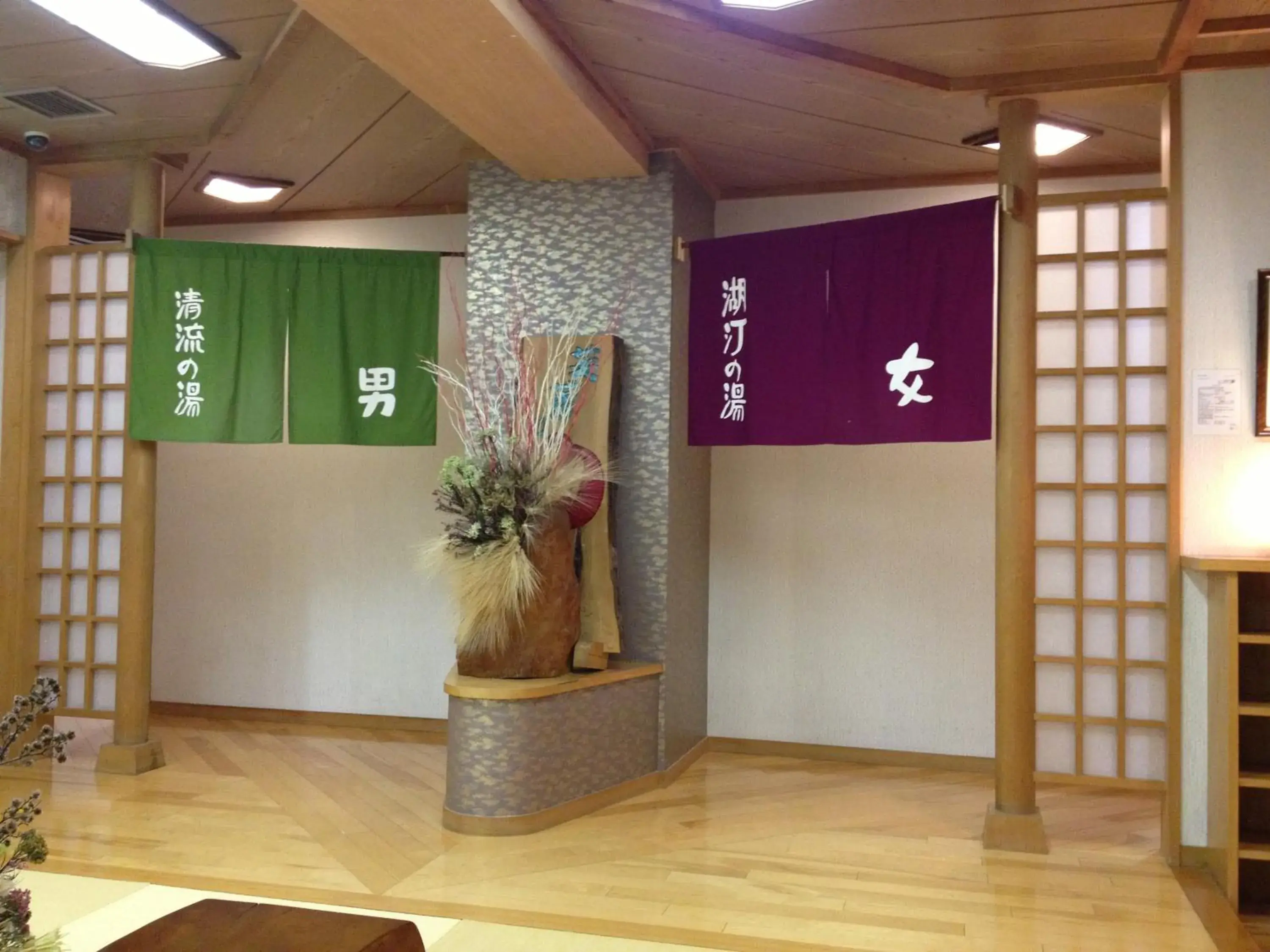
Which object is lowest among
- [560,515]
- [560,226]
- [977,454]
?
[560,515]

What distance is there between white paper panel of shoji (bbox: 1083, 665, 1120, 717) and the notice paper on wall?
894mm

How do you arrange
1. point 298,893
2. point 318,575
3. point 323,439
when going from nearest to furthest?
point 298,893, point 323,439, point 318,575

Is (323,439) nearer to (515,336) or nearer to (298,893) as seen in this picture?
(515,336)

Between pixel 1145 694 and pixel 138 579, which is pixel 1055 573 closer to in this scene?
pixel 1145 694

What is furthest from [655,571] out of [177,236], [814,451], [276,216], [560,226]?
[177,236]

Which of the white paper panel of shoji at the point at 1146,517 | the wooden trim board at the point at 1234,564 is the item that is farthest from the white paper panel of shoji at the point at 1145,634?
the wooden trim board at the point at 1234,564

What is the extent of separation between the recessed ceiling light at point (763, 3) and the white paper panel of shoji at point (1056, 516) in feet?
6.22

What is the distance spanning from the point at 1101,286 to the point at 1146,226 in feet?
0.81

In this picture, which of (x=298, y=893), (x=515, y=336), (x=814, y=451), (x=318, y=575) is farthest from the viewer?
(x=318, y=575)

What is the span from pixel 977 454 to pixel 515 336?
221 centimetres

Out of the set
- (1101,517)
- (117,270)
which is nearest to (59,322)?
(117,270)

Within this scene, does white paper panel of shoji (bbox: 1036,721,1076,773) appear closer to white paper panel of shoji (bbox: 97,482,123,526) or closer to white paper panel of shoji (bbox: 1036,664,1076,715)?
white paper panel of shoji (bbox: 1036,664,1076,715)

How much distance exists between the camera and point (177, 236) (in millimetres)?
5992

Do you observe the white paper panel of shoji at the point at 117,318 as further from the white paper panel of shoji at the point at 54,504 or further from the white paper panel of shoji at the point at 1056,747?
the white paper panel of shoji at the point at 1056,747
